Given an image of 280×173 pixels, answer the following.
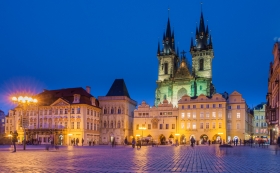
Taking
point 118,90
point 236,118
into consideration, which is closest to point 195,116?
point 236,118

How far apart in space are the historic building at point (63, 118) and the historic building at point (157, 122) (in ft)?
36.3

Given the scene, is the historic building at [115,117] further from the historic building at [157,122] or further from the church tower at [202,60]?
the church tower at [202,60]

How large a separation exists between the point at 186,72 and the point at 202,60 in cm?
664

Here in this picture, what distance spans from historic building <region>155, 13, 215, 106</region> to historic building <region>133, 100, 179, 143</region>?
1263 centimetres

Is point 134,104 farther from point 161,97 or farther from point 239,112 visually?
point 239,112

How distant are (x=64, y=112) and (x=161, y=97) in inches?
1306

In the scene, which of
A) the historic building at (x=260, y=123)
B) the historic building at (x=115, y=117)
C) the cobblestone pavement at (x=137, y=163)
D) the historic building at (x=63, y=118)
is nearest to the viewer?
the cobblestone pavement at (x=137, y=163)

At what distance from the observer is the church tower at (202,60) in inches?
3664

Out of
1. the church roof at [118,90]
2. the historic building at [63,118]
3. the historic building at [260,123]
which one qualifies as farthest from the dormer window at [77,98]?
the historic building at [260,123]

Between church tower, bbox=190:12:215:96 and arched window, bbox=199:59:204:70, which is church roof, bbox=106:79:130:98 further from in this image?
arched window, bbox=199:59:204:70

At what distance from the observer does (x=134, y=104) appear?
8881 cm

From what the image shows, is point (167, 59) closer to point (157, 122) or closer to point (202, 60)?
point (202, 60)

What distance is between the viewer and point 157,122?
8088 cm

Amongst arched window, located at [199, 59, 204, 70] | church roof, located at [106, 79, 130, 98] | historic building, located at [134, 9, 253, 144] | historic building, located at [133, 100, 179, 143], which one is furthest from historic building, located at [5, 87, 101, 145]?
arched window, located at [199, 59, 204, 70]
